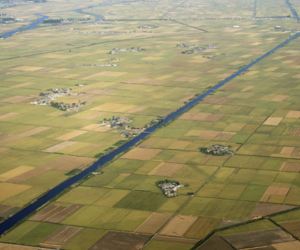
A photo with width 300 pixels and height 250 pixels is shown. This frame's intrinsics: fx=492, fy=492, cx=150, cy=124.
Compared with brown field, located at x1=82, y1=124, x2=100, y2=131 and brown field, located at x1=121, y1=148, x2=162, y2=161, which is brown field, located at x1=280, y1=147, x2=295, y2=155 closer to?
brown field, located at x1=121, y1=148, x2=162, y2=161

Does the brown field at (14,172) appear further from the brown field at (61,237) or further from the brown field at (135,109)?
the brown field at (135,109)

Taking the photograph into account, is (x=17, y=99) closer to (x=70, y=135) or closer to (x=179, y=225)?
(x=70, y=135)

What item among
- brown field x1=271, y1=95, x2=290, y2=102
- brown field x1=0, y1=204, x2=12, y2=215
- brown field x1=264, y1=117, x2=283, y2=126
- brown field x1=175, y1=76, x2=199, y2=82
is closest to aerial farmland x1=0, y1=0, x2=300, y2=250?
brown field x1=0, y1=204, x2=12, y2=215

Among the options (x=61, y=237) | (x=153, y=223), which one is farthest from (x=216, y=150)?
(x=61, y=237)

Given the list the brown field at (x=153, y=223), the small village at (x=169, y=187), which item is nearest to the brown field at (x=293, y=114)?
the small village at (x=169, y=187)

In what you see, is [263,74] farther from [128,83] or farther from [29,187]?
[29,187]

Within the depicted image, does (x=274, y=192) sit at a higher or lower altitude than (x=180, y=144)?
higher

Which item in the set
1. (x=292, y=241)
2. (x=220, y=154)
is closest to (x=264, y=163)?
(x=220, y=154)
